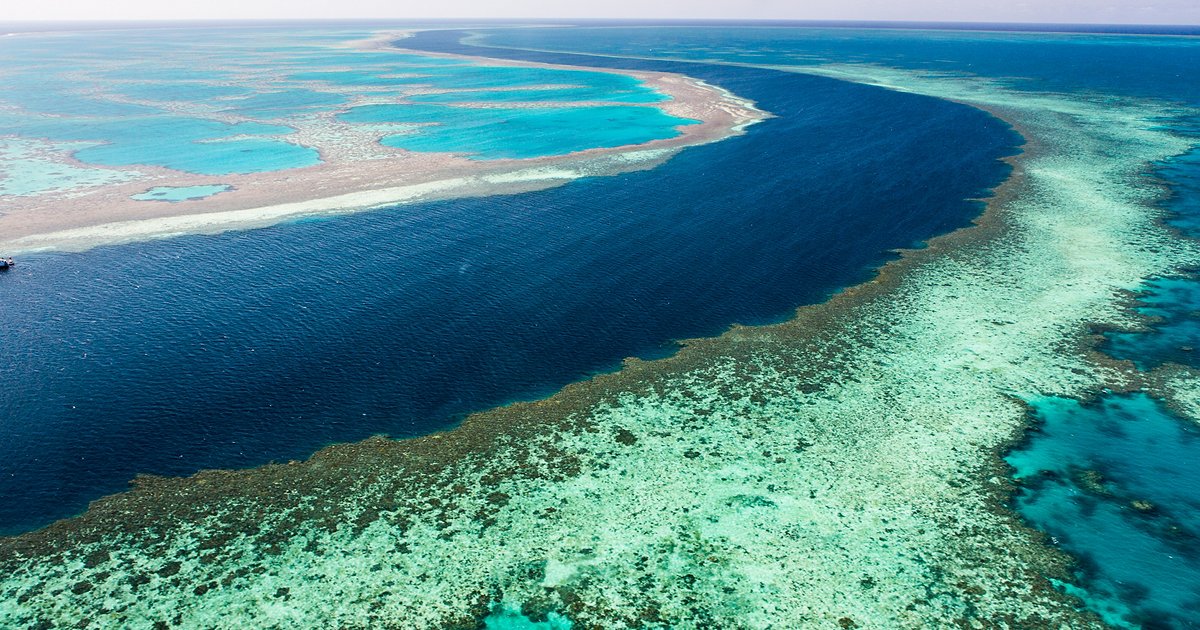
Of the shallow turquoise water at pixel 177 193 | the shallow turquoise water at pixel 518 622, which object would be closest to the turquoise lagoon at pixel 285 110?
the shallow turquoise water at pixel 177 193

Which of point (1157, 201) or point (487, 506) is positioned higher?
point (1157, 201)

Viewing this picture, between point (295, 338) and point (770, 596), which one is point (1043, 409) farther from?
point (295, 338)

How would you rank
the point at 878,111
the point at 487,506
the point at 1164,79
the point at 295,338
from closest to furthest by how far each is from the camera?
the point at 487,506 < the point at 295,338 < the point at 878,111 < the point at 1164,79

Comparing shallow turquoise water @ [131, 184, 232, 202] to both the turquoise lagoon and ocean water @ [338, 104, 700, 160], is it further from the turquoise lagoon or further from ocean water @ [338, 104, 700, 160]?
ocean water @ [338, 104, 700, 160]

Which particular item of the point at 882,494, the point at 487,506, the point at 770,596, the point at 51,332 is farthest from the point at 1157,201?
the point at 51,332

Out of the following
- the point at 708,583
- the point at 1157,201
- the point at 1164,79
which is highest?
the point at 1164,79

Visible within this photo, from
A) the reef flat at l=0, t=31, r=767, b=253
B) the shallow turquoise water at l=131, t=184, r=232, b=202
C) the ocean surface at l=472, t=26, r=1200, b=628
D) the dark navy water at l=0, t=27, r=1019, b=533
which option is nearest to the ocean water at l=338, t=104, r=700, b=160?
the reef flat at l=0, t=31, r=767, b=253

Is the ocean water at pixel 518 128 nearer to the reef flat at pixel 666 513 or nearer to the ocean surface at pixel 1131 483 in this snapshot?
the reef flat at pixel 666 513
